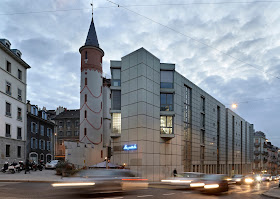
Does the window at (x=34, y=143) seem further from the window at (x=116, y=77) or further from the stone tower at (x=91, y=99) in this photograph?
the window at (x=116, y=77)

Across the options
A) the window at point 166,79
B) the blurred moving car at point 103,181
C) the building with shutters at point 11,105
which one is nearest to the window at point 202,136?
the window at point 166,79

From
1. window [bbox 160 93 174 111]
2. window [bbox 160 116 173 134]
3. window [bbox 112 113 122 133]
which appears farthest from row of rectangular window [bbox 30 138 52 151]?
window [bbox 160 93 174 111]

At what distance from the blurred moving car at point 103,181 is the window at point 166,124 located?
20.1m

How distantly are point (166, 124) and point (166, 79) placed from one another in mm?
5882

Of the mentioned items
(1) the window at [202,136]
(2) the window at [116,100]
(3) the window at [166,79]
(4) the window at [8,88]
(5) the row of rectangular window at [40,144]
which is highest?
(3) the window at [166,79]

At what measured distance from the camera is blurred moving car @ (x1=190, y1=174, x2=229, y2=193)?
14.7 m

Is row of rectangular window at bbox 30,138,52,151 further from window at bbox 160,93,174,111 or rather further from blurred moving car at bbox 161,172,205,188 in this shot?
blurred moving car at bbox 161,172,205,188

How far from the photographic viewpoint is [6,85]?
36219 millimetres

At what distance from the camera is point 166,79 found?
3394 centimetres

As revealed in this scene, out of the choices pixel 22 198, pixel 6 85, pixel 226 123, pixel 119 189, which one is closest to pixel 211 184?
pixel 119 189

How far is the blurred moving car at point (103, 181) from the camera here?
10.6 metres

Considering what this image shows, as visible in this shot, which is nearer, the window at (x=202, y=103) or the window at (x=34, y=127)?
the window at (x=202, y=103)

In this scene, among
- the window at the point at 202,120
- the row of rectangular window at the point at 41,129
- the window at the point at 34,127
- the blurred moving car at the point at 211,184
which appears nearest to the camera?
the blurred moving car at the point at 211,184

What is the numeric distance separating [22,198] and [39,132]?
4194cm
